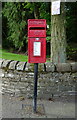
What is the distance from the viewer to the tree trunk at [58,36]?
4.04 metres

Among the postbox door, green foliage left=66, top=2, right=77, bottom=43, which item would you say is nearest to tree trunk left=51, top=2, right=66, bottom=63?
the postbox door

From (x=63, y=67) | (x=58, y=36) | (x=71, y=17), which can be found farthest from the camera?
(x=71, y=17)

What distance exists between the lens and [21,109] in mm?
3367

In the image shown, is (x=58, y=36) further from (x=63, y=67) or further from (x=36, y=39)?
(x=36, y=39)

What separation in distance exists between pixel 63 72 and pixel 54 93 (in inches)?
21.7

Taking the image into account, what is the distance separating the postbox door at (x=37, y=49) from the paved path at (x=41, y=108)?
3.33 feet

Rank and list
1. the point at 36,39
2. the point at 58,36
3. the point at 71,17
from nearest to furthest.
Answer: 1. the point at 36,39
2. the point at 58,36
3. the point at 71,17

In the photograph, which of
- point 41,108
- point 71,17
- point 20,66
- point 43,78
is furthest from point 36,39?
point 71,17

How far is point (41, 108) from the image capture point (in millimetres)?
3443

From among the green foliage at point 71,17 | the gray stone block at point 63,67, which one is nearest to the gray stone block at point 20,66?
the gray stone block at point 63,67

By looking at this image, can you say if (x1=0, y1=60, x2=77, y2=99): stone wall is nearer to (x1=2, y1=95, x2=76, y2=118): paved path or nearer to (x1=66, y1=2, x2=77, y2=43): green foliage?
(x1=2, y1=95, x2=76, y2=118): paved path

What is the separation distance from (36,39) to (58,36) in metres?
1.10

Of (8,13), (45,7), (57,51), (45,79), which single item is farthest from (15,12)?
(45,79)

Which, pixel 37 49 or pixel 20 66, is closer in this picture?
pixel 37 49
